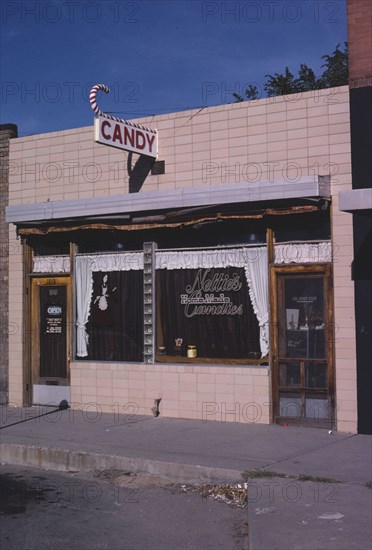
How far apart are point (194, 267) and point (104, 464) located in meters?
4.19

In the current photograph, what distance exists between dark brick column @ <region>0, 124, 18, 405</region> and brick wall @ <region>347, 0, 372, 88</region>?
22.6ft

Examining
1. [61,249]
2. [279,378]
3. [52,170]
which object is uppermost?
[52,170]

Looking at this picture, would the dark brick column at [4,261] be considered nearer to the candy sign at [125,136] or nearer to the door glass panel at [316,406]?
the candy sign at [125,136]

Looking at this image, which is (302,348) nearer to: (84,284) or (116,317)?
(116,317)

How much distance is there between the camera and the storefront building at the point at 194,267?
1125cm

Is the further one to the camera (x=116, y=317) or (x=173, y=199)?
(x=116, y=317)

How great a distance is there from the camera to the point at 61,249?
1405cm

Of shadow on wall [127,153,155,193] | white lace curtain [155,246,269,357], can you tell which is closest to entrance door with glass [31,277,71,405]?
shadow on wall [127,153,155,193]

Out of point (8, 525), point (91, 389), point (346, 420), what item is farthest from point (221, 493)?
point (91, 389)

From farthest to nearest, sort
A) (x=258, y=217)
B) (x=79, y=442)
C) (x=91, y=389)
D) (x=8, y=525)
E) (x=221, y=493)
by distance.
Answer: (x=91, y=389) < (x=258, y=217) < (x=79, y=442) < (x=221, y=493) < (x=8, y=525)

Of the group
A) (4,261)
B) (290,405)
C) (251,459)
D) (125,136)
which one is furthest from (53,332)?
(251,459)

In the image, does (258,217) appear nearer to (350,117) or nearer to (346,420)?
(350,117)

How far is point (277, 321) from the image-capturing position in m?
11.7

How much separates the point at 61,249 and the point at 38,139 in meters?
2.14
